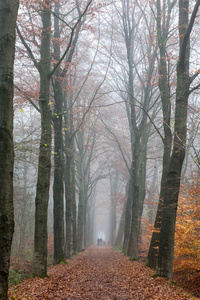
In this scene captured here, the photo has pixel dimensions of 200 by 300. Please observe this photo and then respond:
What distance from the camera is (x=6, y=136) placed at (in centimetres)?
405

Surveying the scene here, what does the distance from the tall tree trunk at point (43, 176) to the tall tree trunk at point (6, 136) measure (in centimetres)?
323

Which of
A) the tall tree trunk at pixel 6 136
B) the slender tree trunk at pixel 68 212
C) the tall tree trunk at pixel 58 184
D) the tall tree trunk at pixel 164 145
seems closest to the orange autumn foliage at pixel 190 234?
the tall tree trunk at pixel 164 145

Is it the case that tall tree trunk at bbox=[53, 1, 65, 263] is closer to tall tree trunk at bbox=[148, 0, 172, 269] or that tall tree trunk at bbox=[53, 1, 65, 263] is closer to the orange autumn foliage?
tall tree trunk at bbox=[148, 0, 172, 269]

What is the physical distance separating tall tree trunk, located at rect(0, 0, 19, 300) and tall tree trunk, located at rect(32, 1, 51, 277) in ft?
10.6

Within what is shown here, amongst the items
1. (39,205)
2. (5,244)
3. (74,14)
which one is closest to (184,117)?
(39,205)

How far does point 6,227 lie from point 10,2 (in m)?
3.61

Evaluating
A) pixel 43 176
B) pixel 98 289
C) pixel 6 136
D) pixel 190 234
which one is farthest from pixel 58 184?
pixel 6 136

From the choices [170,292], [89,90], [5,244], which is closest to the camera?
[5,244]

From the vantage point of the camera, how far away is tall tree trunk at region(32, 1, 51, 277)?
730cm

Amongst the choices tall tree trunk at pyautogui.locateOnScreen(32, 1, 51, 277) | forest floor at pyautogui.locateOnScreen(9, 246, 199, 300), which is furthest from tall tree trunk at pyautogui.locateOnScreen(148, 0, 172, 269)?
tall tree trunk at pyautogui.locateOnScreen(32, 1, 51, 277)

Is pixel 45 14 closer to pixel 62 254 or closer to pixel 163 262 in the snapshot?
pixel 163 262

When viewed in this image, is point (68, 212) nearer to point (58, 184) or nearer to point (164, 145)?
point (58, 184)

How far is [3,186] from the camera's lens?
392 centimetres

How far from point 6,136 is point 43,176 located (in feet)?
12.2
